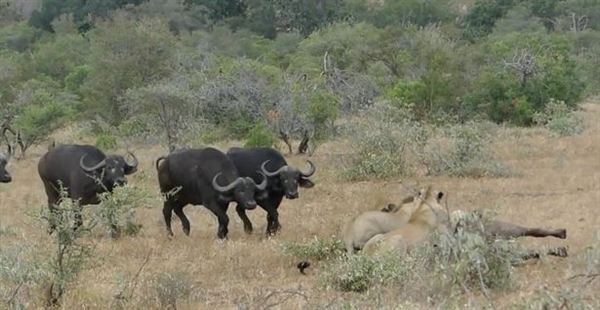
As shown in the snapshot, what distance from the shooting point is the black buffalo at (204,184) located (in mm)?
12227

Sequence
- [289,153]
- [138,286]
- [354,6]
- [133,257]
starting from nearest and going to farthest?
[138,286] → [133,257] → [289,153] → [354,6]

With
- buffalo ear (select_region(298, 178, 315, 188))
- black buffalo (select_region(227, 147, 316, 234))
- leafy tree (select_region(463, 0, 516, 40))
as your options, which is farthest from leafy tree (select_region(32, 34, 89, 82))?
buffalo ear (select_region(298, 178, 315, 188))

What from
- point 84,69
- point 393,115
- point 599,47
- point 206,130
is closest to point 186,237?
point 393,115

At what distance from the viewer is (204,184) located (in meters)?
12.6

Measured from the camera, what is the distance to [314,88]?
2389 centimetres

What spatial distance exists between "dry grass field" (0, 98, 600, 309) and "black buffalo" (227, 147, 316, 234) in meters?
0.26

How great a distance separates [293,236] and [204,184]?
5.42 feet

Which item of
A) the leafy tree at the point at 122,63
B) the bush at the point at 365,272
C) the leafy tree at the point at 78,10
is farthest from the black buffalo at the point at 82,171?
the leafy tree at the point at 78,10

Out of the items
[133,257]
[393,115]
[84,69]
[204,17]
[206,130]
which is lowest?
[204,17]

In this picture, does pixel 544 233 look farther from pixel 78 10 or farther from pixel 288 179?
pixel 78 10

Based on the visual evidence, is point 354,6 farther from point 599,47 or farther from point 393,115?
point 393,115

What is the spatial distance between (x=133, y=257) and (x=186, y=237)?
146 centimetres

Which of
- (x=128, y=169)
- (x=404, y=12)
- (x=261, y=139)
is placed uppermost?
(x=128, y=169)

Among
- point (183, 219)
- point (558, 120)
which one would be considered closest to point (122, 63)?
point (558, 120)
